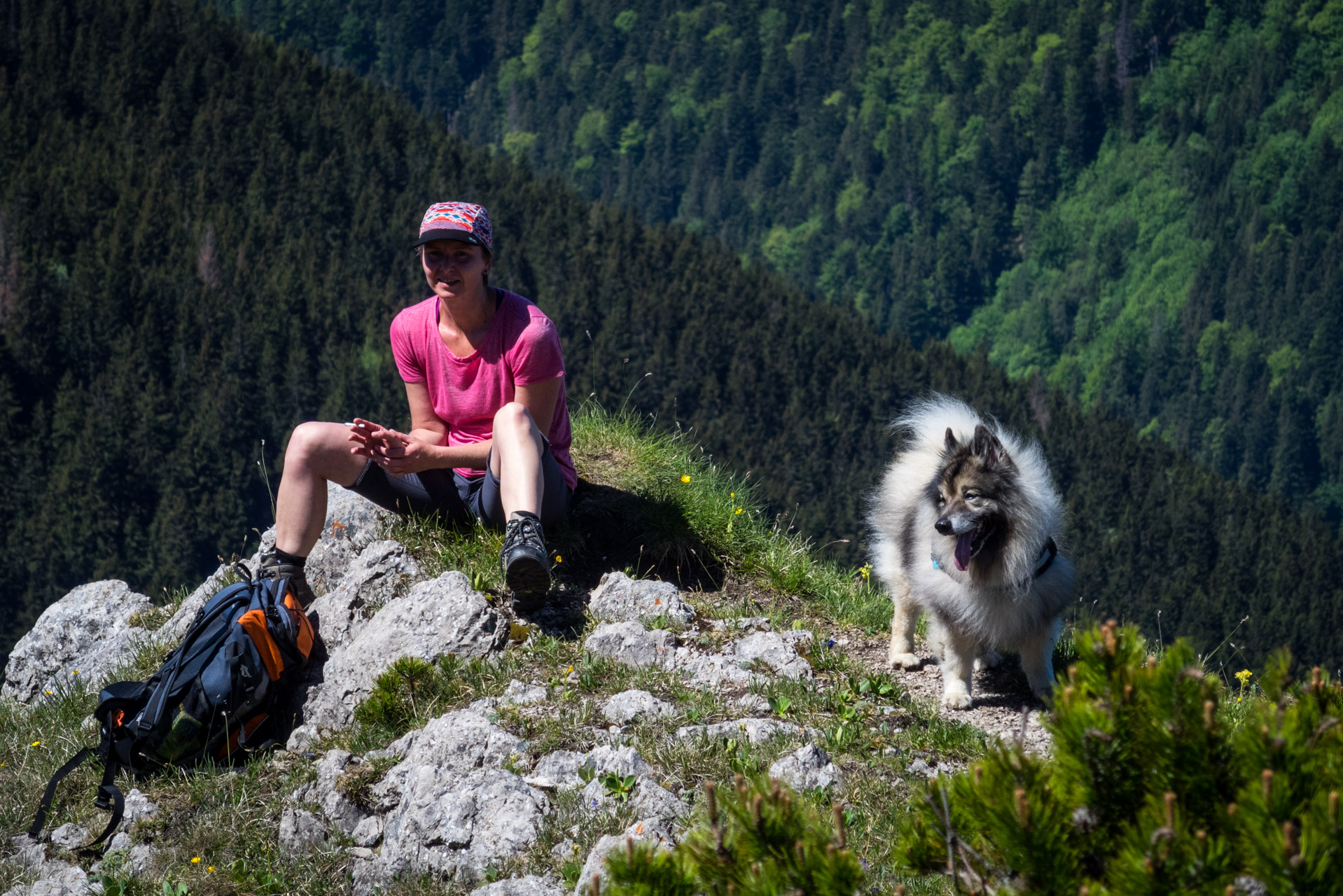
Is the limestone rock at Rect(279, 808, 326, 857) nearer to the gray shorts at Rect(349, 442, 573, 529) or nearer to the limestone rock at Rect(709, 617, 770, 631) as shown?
the gray shorts at Rect(349, 442, 573, 529)

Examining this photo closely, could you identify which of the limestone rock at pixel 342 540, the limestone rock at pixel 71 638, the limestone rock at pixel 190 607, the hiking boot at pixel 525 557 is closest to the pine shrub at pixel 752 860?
the hiking boot at pixel 525 557

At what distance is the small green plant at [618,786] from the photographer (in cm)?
369

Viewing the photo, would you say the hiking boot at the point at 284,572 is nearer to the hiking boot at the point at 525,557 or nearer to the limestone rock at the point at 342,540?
the limestone rock at the point at 342,540

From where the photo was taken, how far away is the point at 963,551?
176 inches

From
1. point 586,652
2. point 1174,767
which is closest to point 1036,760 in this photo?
point 1174,767

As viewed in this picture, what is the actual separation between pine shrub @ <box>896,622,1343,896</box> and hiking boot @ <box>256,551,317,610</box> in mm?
3636

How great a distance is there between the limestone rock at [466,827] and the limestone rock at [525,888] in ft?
0.43

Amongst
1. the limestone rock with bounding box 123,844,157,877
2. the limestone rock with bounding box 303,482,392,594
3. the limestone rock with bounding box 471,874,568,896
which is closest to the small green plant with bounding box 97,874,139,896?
the limestone rock with bounding box 123,844,157,877

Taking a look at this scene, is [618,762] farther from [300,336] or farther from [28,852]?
[300,336]

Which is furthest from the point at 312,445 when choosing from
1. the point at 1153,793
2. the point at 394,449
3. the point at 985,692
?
the point at 1153,793

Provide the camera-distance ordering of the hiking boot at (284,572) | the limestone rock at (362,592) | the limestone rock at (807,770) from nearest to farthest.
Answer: the limestone rock at (807,770), the hiking boot at (284,572), the limestone rock at (362,592)

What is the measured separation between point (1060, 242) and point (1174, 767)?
18050cm

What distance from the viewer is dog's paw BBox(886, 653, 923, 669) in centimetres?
502

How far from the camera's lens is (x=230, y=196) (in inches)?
3698
